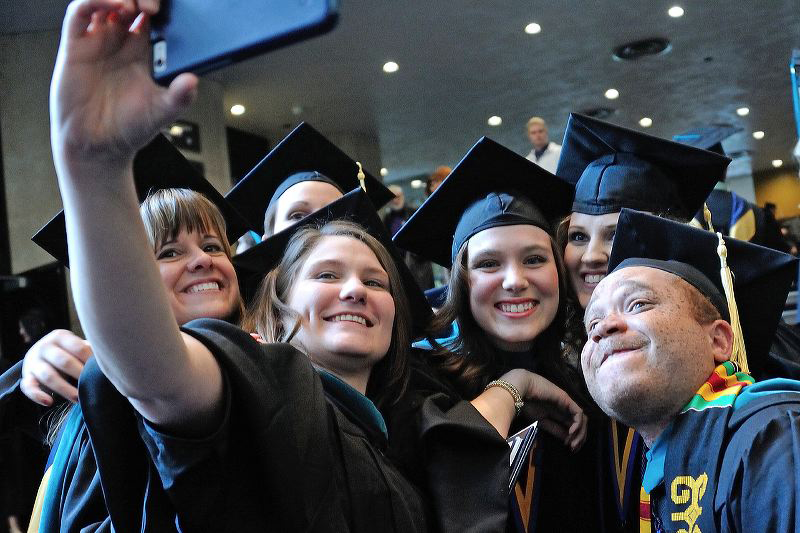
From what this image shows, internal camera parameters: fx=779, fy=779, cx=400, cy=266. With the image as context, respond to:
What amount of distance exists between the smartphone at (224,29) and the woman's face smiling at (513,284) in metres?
1.80

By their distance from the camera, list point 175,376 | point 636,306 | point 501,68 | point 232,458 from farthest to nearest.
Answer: point 501,68
point 636,306
point 232,458
point 175,376

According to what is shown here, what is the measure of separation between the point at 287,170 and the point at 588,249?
5.01 ft

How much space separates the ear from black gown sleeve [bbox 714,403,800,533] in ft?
1.09

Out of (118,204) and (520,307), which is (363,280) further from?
(118,204)

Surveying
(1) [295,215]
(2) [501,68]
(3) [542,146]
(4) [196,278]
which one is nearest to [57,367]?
(4) [196,278]

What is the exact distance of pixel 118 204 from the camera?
944 mm

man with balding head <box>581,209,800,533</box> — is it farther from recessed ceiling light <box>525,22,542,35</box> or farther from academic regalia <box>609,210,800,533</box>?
recessed ceiling light <box>525,22,542,35</box>

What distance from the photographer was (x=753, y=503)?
143cm

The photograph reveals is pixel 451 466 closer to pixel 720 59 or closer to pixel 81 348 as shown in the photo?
pixel 81 348

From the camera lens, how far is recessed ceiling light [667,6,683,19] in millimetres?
9093

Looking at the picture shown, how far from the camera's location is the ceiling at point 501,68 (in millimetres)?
8844

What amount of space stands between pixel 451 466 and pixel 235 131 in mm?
11105

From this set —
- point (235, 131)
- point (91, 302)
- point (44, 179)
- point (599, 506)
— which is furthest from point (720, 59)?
point (91, 302)

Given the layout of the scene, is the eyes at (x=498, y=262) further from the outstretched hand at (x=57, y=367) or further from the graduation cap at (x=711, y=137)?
the graduation cap at (x=711, y=137)
